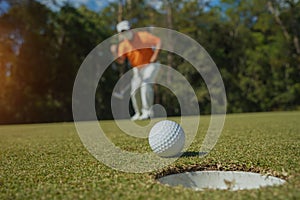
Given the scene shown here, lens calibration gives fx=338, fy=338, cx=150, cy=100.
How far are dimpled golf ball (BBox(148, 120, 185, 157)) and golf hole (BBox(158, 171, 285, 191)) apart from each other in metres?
0.48

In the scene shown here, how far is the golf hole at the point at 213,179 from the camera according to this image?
1.99 meters

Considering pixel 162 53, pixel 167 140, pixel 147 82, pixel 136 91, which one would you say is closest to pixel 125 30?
pixel 147 82

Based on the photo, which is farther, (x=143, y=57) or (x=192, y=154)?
(x=143, y=57)

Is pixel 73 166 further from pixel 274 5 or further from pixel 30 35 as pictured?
pixel 274 5

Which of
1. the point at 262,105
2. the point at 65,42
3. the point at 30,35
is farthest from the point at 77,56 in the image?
the point at 262,105

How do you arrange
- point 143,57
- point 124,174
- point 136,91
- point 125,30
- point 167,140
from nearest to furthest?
point 124,174 → point 167,140 → point 143,57 → point 125,30 → point 136,91

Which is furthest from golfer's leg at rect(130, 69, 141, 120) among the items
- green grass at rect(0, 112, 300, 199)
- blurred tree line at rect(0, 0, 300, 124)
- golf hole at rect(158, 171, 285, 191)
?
blurred tree line at rect(0, 0, 300, 124)

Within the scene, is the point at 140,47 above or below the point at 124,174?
above

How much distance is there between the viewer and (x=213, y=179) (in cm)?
208

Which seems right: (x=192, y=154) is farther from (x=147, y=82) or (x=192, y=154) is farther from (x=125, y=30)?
(x=125, y=30)

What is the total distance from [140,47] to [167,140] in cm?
463

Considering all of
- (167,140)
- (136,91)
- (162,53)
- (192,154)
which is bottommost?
→ (192,154)

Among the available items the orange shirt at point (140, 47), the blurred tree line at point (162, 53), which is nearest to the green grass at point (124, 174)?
the orange shirt at point (140, 47)

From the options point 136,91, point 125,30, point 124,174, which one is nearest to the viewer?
point 124,174
